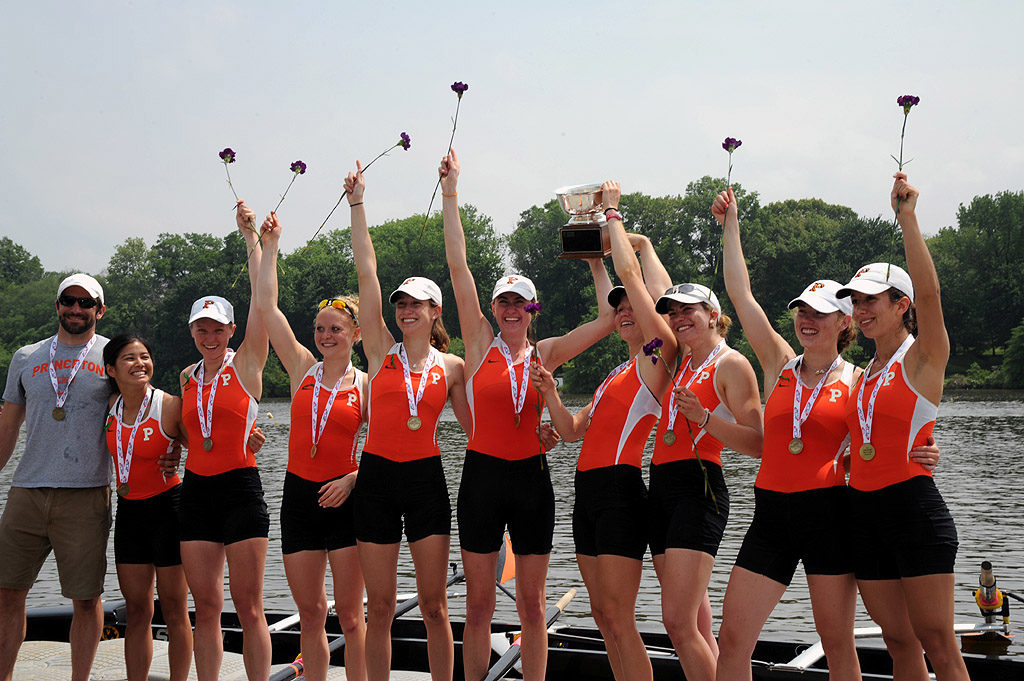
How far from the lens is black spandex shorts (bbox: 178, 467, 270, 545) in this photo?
5637 millimetres

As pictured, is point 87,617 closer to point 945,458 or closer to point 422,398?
point 422,398

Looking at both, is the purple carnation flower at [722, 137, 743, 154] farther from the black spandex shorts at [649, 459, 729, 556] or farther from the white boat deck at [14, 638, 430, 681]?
the white boat deck at [14, 638, 430, 681]

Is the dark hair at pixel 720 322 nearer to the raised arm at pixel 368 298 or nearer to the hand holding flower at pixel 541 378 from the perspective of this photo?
the hand holding flower at pixel 541 378

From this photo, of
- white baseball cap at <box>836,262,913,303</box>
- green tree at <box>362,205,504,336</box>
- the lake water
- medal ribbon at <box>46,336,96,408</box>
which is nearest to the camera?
white baseball cap at <box>836,262,913,303</box>

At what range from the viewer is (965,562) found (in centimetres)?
1466

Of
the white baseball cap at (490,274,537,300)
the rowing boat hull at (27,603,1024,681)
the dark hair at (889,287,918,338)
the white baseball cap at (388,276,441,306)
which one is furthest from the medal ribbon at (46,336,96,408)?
the dark hair at (889,287,918,338)

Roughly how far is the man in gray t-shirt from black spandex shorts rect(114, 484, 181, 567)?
194mm

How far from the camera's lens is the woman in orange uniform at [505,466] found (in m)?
5.38

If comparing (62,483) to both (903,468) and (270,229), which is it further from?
(903,468)

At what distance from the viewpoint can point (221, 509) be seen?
18.7 ft

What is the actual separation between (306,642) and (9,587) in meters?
1.89

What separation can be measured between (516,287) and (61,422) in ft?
9.75

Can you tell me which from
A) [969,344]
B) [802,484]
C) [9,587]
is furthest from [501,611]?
[969,344]

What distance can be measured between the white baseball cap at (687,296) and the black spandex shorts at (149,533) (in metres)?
3.23
